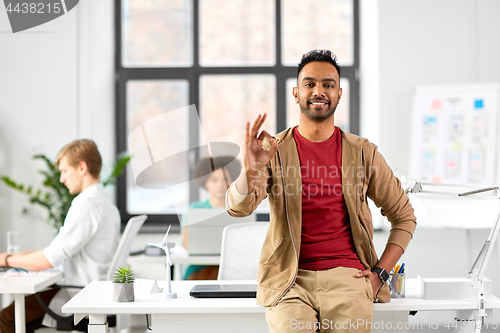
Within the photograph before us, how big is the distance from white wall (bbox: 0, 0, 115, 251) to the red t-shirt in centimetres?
324

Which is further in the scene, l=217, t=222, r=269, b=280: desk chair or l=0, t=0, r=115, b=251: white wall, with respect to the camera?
l=0, t=0, r=115, b=251: white wall

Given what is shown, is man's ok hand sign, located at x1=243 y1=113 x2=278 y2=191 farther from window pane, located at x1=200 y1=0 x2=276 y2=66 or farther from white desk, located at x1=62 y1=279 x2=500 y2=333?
window pane, located at x1=200 y1=0 x2=276 y2=66

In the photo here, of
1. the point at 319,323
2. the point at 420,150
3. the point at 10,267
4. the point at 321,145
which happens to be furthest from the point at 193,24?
the point at 319,323

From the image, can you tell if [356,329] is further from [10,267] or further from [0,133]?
[0,133]

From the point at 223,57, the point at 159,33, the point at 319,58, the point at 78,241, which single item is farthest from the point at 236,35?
the point at 319,58

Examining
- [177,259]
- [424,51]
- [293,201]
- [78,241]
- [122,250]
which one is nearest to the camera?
[293,201]

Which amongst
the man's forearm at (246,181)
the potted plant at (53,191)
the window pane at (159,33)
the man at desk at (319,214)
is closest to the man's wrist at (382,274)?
the man at desk at (319,214)

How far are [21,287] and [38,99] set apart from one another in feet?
8.96

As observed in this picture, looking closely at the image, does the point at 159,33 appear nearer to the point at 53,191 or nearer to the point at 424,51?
the point at 53,191

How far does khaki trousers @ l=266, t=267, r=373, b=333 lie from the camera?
1.61m

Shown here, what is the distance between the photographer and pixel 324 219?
5.72 feet

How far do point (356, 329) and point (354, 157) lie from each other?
1.92ft

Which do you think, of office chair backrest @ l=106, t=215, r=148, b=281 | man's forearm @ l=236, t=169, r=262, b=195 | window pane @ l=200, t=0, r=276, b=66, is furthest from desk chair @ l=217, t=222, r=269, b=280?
window pane @ l=200, t=0, r=276, b=66

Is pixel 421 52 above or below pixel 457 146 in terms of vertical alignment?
above
